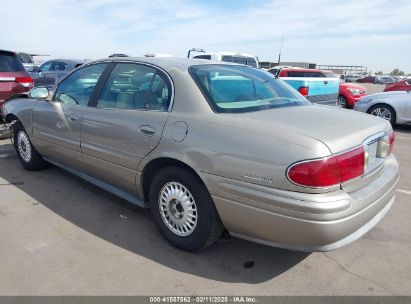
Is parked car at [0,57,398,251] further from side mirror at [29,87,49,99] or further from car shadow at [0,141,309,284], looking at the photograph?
side mirror at [29,87,49,99]

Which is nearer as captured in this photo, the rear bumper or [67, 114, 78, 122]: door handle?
the rear bumper

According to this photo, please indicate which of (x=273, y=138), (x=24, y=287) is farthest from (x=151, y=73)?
(x=24, y=287)

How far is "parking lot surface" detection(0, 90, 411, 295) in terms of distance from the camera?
8.73ft

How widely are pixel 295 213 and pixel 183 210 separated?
3.32 feet

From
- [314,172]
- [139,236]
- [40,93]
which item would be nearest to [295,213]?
[314,172]

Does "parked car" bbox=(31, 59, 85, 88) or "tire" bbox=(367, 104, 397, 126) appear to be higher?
"parked car" bbox=(31, 59, 85, 88)

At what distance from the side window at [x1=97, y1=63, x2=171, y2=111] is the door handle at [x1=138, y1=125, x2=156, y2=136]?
18 cm

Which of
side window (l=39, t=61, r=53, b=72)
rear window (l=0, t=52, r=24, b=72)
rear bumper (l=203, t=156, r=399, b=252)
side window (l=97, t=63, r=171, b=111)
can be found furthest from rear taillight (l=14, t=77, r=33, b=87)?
side window (l=39, t=61, r=53, b=72)

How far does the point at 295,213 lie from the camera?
7.72 ft

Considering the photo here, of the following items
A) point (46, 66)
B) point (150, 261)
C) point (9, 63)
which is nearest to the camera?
point (150, 261)

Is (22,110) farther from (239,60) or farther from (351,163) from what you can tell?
(239,60)

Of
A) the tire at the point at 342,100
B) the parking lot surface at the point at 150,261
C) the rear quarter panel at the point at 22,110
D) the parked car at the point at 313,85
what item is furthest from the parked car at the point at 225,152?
the tire at the point at 342,100

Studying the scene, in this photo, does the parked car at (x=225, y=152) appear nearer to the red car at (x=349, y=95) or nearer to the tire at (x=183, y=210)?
the tire at (x=183, y=210)

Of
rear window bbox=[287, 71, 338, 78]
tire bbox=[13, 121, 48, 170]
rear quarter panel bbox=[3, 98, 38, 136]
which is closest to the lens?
rear quarter panel bbox=[3, 98, 38, 136]
